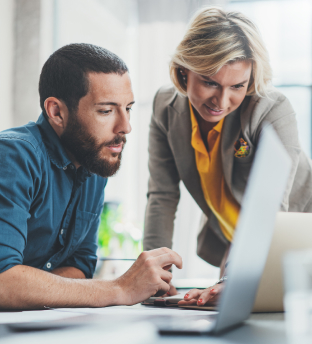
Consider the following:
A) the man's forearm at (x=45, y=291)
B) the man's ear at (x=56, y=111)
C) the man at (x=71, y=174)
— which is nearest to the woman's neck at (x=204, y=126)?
the man at (x=71, y=174)

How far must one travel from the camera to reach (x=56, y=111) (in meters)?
1.14

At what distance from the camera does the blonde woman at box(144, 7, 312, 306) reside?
1206 mm

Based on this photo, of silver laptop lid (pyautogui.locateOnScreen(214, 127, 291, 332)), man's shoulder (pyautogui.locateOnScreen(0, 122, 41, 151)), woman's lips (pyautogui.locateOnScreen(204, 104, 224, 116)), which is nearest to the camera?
silver laptop lid (pyautogui.locateOnScreen(214, 127, 291, 332))

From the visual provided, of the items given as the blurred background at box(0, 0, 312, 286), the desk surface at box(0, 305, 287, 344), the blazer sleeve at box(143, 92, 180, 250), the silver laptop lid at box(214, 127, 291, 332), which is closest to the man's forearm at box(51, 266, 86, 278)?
the blazer sleeve at box(143, 92, 180, 250)

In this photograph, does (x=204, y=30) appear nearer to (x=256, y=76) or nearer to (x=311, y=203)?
(x=256, y=76)

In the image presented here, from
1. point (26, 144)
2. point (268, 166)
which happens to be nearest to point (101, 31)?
point (26, 144)

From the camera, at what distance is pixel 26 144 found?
0.96 meters

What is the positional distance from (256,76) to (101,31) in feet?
9.50

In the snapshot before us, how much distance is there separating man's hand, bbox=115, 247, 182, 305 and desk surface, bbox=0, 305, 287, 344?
0.28 metres

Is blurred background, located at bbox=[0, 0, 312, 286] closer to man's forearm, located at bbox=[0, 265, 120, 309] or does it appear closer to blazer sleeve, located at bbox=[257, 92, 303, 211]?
blazer sleeve, located at bbox=[257, 92, 303, 211]

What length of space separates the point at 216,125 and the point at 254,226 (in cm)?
99

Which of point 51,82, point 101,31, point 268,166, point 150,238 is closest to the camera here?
point 268,166

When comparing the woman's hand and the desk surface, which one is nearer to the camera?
the desk surface

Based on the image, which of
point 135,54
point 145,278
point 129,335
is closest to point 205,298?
point 145,278
